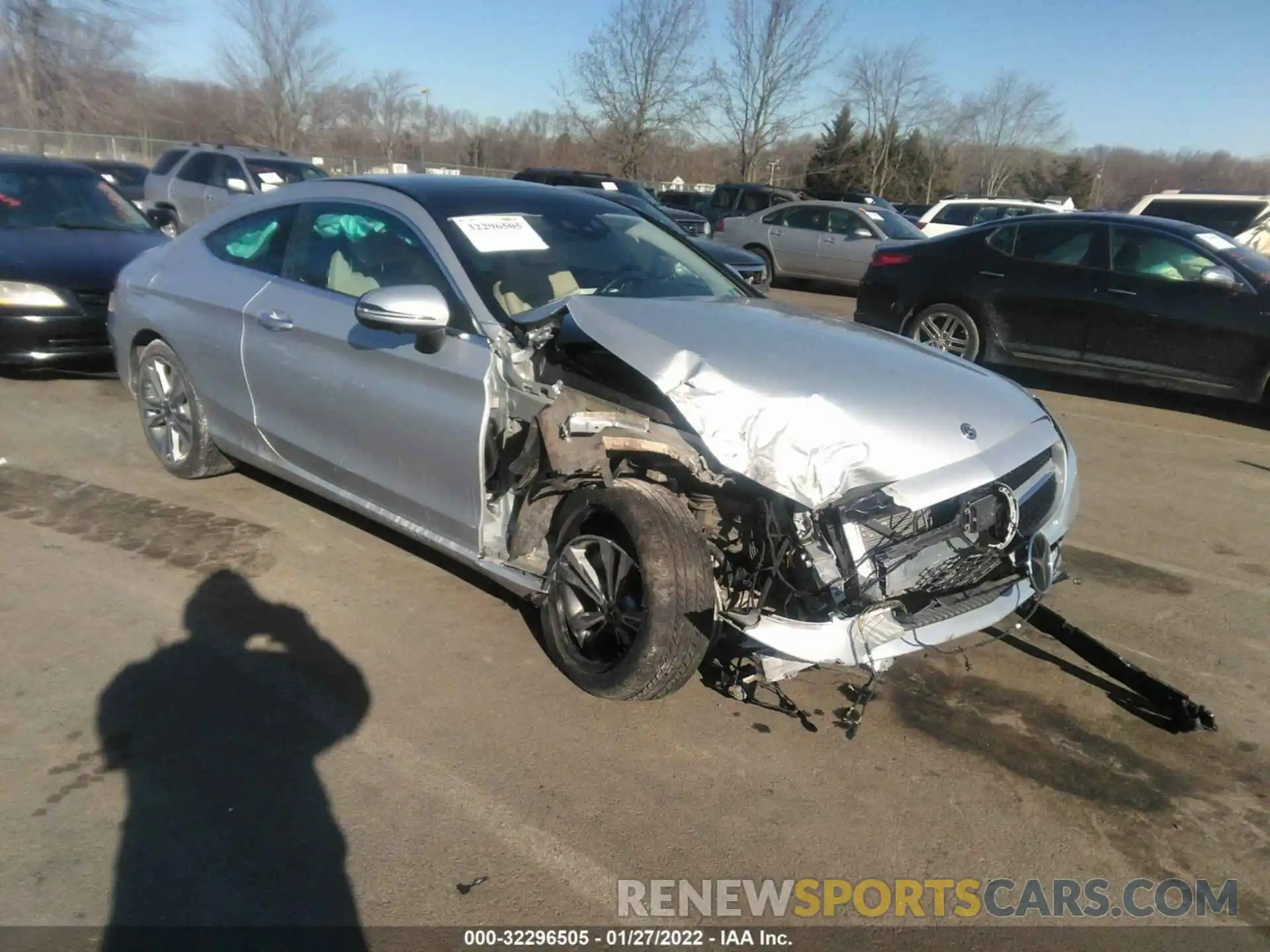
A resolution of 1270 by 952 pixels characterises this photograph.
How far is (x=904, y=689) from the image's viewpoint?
3631 mm

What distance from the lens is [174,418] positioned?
5438 mm

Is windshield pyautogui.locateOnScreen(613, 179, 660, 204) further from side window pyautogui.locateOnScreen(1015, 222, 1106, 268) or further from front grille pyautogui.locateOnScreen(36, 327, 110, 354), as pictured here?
front grille pyautogui.locateOnScreen(36, 327, 110, 354)

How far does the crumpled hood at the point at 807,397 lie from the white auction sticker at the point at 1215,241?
562cm

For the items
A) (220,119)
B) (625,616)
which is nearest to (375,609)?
(625,616)

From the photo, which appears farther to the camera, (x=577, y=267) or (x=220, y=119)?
(x=220, y=119)

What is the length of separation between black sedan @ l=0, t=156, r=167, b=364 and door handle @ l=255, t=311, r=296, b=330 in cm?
358

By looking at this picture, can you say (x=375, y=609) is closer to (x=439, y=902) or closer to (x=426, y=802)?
(x=426, y=802)

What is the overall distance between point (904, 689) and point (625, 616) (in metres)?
1.15

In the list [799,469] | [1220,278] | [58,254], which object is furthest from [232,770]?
[1220,278]

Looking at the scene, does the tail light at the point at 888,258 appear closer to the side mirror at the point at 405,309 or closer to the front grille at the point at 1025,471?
the front grille at the point at 1025,471

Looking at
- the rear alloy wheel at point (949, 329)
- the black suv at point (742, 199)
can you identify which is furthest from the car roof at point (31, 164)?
the black suv at point (742, 199)

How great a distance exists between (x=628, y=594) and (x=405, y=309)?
1314 mm

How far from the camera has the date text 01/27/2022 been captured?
2436 mm

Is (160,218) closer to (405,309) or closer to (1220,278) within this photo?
(405,309)
